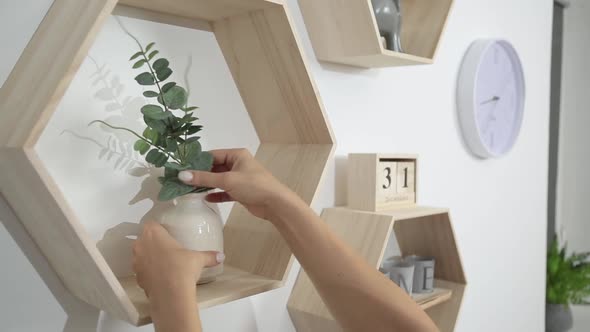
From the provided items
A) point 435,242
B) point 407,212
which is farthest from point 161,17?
point 435,242

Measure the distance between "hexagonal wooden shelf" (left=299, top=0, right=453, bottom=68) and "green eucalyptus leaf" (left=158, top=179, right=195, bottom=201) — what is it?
49 centimetres

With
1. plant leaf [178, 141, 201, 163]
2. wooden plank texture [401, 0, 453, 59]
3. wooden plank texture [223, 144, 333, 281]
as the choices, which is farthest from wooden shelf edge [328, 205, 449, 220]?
plant leaf [178, 141, 201, 163]

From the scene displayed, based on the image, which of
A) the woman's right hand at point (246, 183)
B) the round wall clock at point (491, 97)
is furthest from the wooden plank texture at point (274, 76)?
the round wall clock at point (491, 97)

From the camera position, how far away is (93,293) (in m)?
0.69

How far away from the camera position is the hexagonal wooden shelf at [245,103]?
23.9 inches

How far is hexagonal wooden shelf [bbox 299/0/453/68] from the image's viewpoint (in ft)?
3.31

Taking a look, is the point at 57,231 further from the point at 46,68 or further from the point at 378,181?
the point at 378,181

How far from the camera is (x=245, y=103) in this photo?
38.5 inches

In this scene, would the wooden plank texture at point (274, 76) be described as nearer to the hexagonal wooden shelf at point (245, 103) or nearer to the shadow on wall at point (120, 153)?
the hexagonal wooden shelf at point (245, 103)

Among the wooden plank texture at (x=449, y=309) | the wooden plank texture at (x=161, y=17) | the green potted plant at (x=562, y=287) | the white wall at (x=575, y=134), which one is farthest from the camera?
the white wall at (x=575, y=134)

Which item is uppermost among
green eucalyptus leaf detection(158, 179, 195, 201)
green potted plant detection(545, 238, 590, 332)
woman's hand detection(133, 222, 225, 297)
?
green eucalyptus leaf detection(158, 179, 195, 201)

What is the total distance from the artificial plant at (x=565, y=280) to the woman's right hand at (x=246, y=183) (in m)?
2.11

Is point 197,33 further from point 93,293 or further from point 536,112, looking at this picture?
point 536,112

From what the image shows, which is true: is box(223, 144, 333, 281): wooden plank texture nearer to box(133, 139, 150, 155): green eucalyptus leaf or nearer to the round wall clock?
box(133, 139, 150, 155): green eucalyptus leaf
